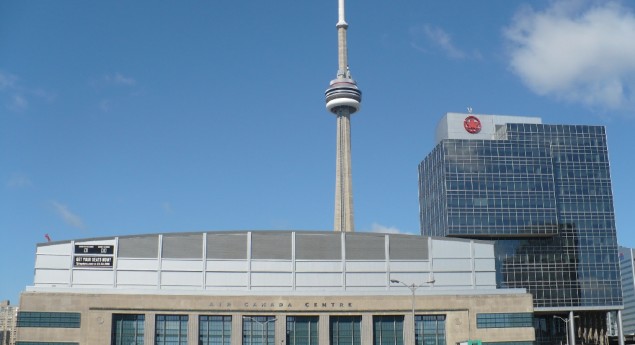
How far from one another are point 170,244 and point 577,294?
9356cm

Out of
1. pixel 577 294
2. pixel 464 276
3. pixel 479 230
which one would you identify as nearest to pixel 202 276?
pixel 464 276

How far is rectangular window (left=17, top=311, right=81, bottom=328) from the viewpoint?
90.5m

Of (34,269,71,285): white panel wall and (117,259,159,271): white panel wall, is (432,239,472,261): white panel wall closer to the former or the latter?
(117,259,159,271): white panel wall

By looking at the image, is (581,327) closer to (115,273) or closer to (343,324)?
(343,324)

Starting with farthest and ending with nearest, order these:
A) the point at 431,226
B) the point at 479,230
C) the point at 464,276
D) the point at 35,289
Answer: the point at 431,226
the point at 479,230
the point at 464,276
the point at 35,289

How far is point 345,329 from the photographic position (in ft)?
316

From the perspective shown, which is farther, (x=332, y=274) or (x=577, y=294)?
(x=577, y=294)

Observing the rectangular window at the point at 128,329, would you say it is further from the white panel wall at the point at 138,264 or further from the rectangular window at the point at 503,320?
the rectangular window at the point at 503,320

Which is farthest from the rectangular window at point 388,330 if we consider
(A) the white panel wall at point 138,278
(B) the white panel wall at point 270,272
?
(A) the white panel wall at point 138,278

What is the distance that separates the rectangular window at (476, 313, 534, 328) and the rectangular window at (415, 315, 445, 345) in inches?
188

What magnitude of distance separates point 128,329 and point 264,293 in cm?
1738

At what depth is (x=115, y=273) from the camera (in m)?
95.2

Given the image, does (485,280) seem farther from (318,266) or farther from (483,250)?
(318,266)

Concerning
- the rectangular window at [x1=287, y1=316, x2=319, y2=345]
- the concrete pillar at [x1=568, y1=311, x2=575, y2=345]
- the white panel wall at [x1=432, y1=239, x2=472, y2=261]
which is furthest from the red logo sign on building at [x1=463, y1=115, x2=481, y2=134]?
the rectangular window at [x1=287, y1=316, x2=319, y2=345]
